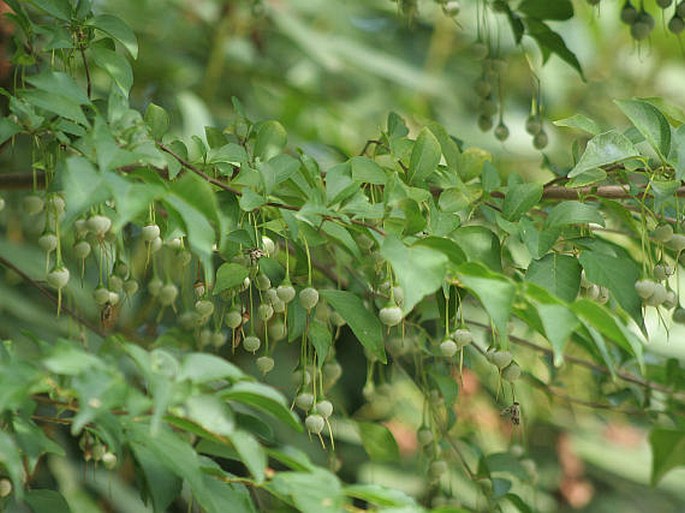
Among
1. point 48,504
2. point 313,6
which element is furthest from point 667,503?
point 48,504

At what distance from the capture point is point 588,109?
2.21 metres

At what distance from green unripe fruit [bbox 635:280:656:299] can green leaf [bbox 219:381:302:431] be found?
27cm

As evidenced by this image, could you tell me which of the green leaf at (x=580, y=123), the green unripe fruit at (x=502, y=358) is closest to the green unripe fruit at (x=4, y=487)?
the green unripe fruit at (x=502, y=358)

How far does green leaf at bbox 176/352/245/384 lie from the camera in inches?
21.7

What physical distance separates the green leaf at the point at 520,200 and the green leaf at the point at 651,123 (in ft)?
0.28

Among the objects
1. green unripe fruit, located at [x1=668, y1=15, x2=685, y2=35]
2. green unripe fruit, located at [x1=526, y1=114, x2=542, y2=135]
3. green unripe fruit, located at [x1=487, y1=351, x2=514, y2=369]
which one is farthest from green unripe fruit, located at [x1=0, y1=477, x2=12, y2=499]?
green unripe fruit, located at [x1=668, y1=15, x2=685, y2=35]

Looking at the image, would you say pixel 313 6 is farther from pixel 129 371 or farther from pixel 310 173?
pixel 310 173

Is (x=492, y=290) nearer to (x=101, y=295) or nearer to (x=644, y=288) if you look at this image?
(x=644, y=288)

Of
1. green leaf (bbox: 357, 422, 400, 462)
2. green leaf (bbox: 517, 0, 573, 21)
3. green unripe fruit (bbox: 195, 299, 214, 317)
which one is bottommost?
green leaf (bbox: 357, 422, 400, 462)

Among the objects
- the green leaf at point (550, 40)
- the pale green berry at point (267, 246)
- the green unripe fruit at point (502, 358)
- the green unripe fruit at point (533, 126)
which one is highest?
the green leaf at point (550, 40)

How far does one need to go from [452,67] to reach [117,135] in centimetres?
168

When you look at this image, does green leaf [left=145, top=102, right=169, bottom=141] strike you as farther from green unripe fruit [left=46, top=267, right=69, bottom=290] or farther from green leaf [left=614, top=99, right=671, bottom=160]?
green leaf [left=614, top=99, right=671, bottom=160]

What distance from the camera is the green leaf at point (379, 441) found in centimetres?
101

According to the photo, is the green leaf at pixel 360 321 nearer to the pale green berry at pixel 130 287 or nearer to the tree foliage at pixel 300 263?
the tree foliage at pixel 300 263
